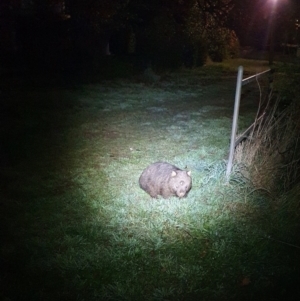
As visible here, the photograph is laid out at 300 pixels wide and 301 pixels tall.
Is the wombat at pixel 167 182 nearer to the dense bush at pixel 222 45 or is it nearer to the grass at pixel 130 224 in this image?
the grass at pixel 130 224

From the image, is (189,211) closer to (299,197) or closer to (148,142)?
(299,197)

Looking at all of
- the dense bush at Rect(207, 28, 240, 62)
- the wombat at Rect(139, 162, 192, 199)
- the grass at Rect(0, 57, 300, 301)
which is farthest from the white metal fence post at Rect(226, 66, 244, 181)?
the dense bush at Rect(207, 28, 240, 62)

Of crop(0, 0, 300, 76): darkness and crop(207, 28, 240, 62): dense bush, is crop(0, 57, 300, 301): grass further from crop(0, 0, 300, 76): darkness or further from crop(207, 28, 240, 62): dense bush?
crop(207, 28, 240, 62): dense bush

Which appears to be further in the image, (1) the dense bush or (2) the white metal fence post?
(1) the dense bush

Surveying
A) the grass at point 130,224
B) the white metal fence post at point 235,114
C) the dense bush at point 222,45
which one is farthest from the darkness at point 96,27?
the white metal fence post at point 235,114

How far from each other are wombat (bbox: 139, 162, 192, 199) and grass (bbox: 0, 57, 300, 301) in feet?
0.40

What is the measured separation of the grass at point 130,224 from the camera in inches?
137

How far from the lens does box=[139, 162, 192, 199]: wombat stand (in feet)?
15.9

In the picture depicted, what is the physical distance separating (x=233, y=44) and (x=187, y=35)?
5.81 meters

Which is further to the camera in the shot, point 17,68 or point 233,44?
point 233,44

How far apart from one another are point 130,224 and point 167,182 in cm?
80

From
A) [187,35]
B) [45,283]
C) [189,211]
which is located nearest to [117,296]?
[45,283]

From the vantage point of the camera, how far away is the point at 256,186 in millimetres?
5273

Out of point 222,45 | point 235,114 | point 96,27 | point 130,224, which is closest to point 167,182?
point 130,224
